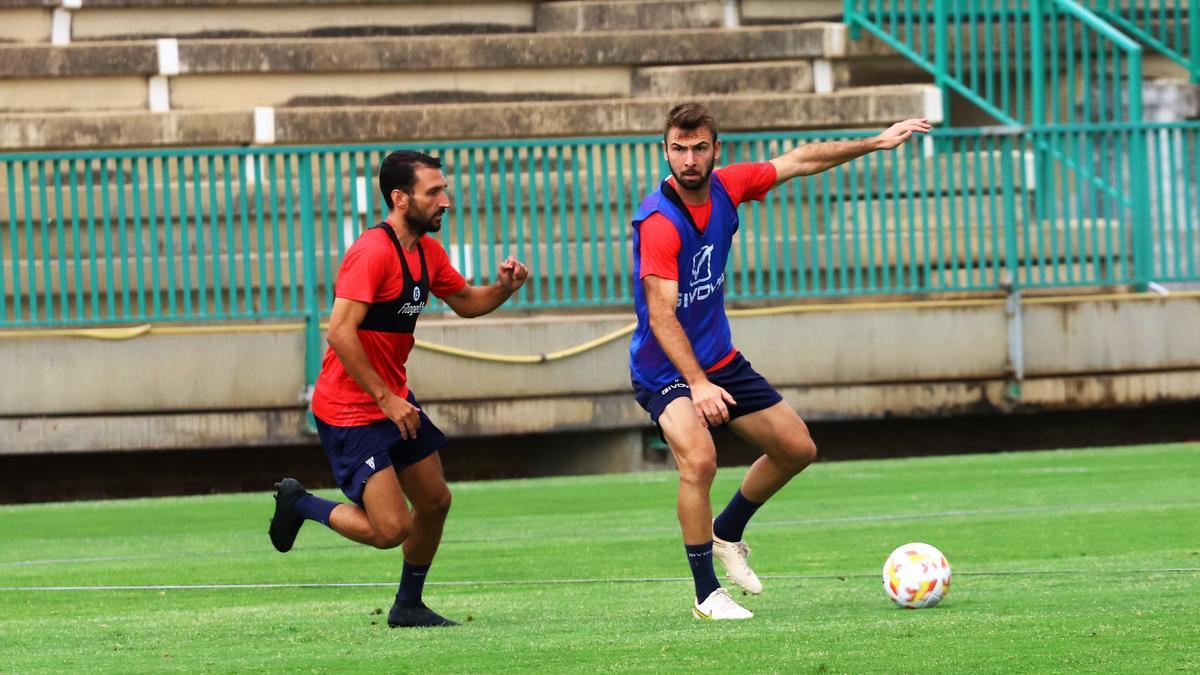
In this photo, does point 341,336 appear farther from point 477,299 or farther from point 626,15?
point 626,15

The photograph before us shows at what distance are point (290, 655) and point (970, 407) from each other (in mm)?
10693

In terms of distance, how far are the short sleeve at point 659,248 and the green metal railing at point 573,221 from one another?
8228 mm

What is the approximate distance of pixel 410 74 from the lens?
20141 mm

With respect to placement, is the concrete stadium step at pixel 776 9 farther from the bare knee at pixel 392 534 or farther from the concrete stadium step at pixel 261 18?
the bare knee at pixel 392 534

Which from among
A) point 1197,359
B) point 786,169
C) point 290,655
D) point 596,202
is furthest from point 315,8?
point 290,655

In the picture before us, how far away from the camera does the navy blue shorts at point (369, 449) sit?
7.98 metres

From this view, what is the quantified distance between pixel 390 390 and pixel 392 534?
550 mm

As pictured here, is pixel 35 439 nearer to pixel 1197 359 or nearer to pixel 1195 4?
pixel 1197 359

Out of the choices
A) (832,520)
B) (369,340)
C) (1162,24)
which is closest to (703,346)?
(369,340)

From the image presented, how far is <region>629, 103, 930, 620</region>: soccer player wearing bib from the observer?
7.90 meters

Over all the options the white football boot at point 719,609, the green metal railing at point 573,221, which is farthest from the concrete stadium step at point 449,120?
the white football boot at point 719,609

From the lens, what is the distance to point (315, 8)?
2092 cm

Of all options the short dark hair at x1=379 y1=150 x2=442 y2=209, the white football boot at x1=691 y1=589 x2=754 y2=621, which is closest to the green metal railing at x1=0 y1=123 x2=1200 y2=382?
the short dark hair at x1=379 y1=150 x2=442 y2=209

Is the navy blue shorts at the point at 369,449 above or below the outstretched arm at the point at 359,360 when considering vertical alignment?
below
